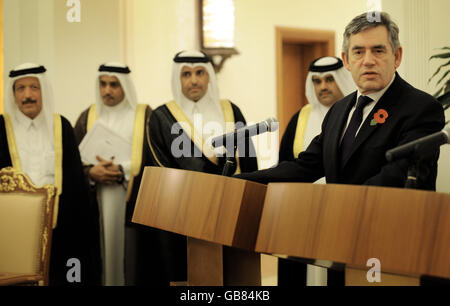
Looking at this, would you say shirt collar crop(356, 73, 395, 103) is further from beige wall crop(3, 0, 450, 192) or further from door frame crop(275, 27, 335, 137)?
door frame crop(275, 27, 335, 137)

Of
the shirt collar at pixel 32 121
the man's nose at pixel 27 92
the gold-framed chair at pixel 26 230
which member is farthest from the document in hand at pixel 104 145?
the gold-framed chair at pixel 26 230

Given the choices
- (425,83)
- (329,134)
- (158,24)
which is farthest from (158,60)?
(329,134)

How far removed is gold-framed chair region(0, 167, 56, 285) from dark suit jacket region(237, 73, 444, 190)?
1.55 meters

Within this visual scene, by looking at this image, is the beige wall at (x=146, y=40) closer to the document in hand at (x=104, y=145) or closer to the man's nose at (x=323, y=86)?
the document in hand at (x=104, y=145)

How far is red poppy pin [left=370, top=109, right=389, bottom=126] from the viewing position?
2084 millimetres

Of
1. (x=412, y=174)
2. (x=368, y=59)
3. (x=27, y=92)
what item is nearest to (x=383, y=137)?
(x=368, y=59)

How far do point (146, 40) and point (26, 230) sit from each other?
305 centimetres

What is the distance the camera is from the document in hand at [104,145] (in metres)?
4.51

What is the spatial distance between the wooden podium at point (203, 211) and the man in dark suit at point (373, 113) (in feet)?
1.26

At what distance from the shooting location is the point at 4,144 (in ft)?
14.8

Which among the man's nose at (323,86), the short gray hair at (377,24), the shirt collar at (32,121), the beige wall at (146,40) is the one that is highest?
the beige wall at (146,40)

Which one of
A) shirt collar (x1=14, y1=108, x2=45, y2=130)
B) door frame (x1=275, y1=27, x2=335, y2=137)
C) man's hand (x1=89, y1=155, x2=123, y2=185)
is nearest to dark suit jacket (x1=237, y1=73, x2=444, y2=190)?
man's hand (x1=89, y1=155, x2=123, y2=185)

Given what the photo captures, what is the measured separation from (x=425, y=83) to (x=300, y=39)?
3.04m

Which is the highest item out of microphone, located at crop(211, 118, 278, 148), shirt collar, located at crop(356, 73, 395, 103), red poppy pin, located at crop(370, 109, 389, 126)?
shirt collar, located at crop(356, 73, 395, 103)
